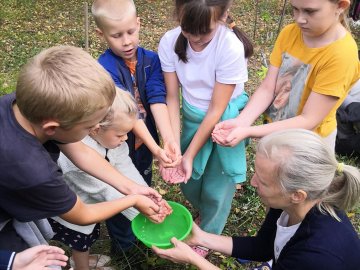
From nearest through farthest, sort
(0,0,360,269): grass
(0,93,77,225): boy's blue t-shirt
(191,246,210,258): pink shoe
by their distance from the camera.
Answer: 1. (0,93,77,225): boy's blue t-shirt
2. (191,246,210,258): pink shoe
3. (0,0,360,269): grass

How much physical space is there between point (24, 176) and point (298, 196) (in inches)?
41.1

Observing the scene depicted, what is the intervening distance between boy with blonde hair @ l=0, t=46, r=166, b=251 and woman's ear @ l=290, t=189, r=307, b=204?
0.82 metres

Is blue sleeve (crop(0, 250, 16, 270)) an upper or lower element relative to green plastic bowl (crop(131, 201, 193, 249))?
upper

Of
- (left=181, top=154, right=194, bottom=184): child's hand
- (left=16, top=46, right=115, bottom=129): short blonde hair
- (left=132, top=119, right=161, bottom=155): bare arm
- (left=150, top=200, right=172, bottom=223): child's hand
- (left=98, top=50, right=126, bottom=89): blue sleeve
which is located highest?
(left=16, top=46, right=115, bottom=129): short blonde hair

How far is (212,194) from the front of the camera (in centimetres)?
253

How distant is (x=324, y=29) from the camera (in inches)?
80.8

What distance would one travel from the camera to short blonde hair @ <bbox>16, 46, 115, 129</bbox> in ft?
4.65

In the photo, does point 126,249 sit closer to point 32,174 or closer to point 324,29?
point 32,174

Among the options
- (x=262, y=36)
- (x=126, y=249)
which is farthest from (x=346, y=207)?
(x=262, y=36)

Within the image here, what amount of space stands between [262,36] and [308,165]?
4813 mm

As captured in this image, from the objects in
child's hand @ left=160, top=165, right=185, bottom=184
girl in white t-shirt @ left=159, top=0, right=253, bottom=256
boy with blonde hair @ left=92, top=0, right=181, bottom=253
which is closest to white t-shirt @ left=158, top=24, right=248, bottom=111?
girl in white t-shirt @ left=159, top=0, right=253, bottom=256

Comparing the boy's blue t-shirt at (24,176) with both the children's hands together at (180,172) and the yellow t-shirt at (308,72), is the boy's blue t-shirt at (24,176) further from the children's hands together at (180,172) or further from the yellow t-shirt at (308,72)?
the yellow t-shirt at (308,72)

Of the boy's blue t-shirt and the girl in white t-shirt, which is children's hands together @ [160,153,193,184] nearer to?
the girl in white t-shirt

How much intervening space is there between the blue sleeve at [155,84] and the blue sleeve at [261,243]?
2.82ft
